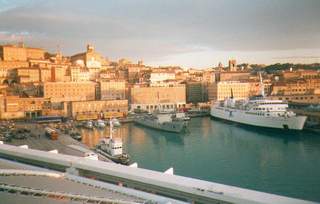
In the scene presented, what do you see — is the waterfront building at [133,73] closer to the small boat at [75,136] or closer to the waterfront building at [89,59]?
the waterfront building at [89,59]

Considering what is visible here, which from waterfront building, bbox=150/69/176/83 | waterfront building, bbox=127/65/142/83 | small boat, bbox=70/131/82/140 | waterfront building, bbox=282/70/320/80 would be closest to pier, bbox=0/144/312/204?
small boat, bbox=70/131/82/140

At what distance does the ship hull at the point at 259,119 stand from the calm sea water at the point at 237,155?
0.15m

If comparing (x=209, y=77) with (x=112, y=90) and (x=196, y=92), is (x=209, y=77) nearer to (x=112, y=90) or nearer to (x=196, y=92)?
(x=196, y=92)

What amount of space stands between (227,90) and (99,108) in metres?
4.41

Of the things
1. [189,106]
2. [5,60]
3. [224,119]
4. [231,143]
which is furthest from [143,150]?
[5,60]

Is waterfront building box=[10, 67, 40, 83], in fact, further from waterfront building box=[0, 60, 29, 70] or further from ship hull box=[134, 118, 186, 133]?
ship hull box=[134, 118, 186, 133]

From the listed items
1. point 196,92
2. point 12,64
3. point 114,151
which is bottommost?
point 114,151

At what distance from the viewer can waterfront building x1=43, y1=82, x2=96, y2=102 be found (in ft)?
35.2

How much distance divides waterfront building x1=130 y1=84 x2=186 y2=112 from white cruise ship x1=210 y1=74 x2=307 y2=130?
2008 millimetres

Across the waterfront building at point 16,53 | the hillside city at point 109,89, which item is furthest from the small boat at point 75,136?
the waterfront building at point 16,53

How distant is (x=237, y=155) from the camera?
17.1ft

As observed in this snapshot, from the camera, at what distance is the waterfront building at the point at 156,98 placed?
38.1 feet

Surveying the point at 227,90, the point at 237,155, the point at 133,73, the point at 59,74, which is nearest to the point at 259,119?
the point at 237,155

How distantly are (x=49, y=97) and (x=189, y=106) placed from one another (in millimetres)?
4100
